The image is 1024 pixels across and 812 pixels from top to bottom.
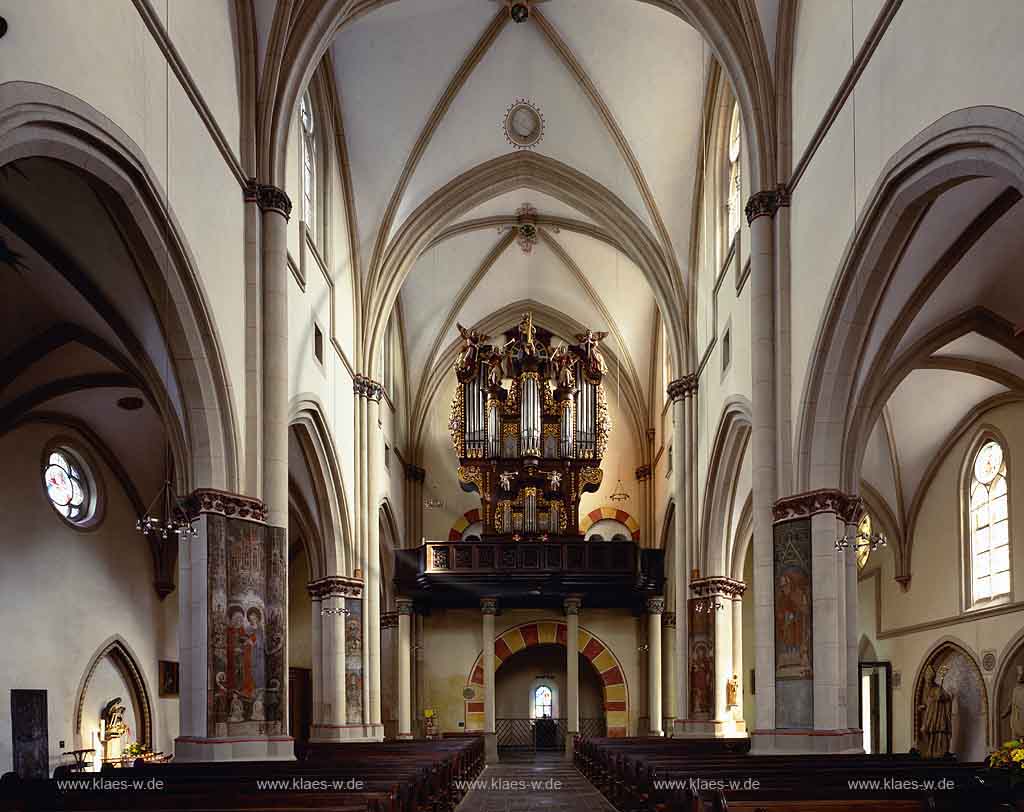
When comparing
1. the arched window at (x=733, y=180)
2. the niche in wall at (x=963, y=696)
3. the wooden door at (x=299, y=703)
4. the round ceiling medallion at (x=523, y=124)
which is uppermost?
the round ceiling medallion at (x=523, y=124)

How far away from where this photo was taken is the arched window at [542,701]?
3769 centimetres

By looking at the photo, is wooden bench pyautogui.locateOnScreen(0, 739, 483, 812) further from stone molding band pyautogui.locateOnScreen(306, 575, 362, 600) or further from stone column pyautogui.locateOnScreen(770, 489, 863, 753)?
stone molding band pyautogui.locateOnScreen(306, 575, 362, 600)

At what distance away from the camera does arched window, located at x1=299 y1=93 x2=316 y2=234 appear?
2128cm

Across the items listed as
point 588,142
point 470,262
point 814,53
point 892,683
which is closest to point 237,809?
point 814,53

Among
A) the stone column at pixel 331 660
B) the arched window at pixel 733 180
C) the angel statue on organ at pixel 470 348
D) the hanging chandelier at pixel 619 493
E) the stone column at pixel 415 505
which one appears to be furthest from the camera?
the hanging chandelier at pixel 619 493

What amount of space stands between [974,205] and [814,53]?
323cm

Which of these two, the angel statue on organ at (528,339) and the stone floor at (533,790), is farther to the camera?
the angel statue on organ at (528,339)

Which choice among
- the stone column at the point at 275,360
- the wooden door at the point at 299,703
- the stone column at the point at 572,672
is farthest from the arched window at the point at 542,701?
the stone column at the point at 275,360

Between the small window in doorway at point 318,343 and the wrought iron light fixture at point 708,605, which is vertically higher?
the small window in doorway at point 318,343

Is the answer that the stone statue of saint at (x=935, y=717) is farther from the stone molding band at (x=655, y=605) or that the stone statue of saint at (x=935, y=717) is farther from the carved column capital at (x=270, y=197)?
the carved column capital at (x=270, y=197)

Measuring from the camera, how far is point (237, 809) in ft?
29.9

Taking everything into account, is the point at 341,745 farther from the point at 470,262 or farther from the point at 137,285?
the point at 470,262

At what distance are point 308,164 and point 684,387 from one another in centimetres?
923

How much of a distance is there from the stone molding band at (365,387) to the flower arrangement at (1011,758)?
17230mm
